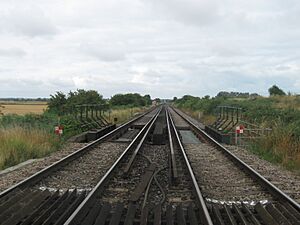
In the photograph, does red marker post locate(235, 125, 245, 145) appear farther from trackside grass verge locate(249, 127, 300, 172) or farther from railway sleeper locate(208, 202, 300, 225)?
railway sleeper locate(208, 202, 300, 225)

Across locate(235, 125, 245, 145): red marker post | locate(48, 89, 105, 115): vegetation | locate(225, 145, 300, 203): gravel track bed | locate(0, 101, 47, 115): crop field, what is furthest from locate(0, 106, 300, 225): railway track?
locate(48, 89, 105, 115): vegetation

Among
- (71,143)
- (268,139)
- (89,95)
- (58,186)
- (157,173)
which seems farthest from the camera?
(89,95)

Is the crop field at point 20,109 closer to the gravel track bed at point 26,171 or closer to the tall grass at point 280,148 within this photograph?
the gravel track bed at point 26,171

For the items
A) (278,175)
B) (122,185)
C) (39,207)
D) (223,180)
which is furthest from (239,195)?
(39,207)

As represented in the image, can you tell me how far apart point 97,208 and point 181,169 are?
467 cm

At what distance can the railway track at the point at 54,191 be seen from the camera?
19.7 ft

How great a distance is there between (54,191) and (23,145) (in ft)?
19.5

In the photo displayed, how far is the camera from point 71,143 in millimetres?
17156

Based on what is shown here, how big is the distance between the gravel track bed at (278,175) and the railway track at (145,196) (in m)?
0.47

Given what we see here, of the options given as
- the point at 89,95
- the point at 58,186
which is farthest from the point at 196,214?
the point at 89,95

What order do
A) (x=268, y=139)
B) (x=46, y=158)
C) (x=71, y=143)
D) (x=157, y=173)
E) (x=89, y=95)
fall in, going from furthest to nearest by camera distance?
(x=89, y=95) < (x=71, y=143) < (x=268, y=139) < (x=46, y=158) < (x=157, y=173)

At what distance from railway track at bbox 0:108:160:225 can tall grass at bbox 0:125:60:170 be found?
154cm

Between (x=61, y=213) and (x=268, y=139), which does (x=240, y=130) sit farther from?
(x=61, y=213)

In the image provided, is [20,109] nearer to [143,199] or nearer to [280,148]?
[280,148]
